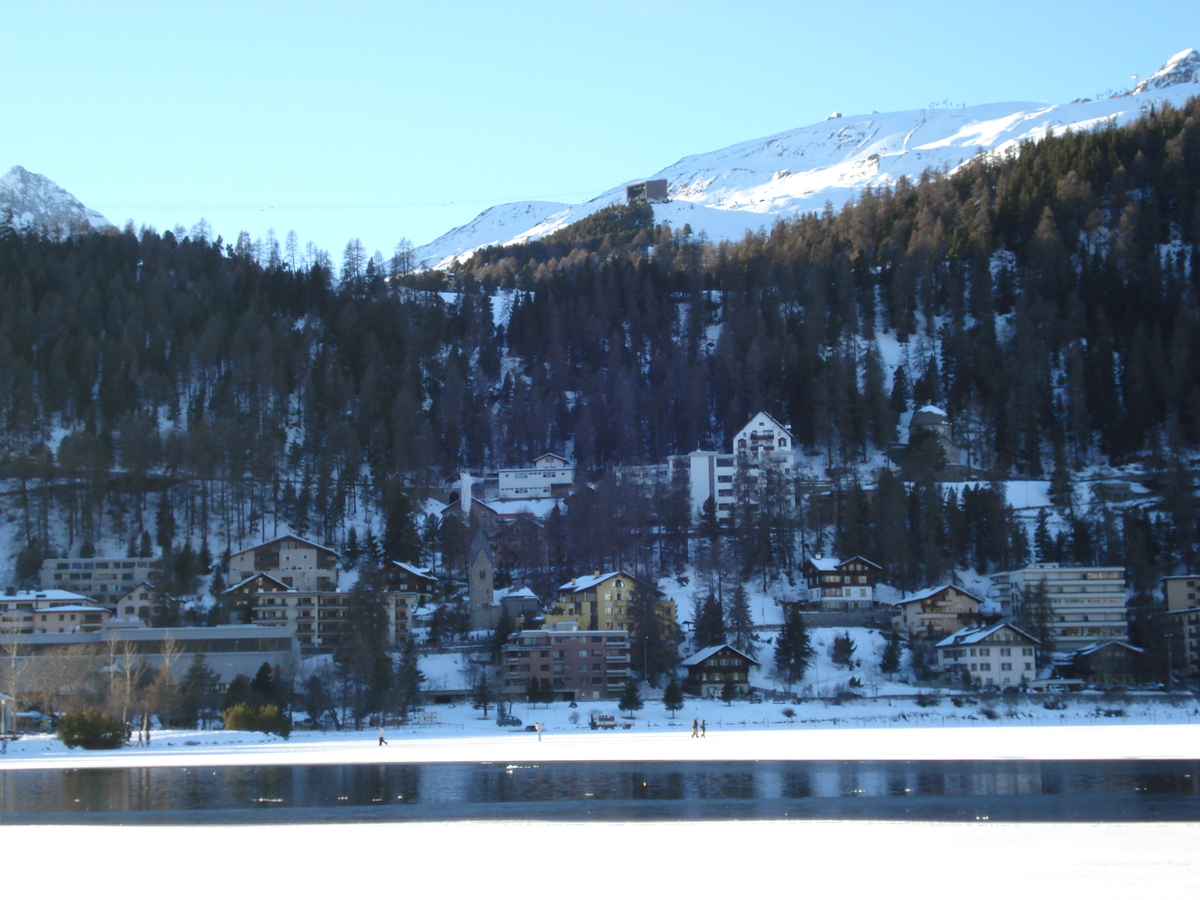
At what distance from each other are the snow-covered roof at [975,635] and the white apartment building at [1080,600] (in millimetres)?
4587

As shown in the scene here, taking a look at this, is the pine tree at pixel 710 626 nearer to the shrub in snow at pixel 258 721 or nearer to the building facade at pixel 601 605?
the building facade at pixel 601 605

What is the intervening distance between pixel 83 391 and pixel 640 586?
5506cm

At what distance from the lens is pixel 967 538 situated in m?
81.6

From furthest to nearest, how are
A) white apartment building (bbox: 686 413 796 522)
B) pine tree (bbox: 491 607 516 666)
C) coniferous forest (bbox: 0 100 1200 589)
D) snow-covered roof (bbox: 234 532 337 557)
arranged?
1. white apartment building (bbox: 686 413 796 522)
2. coniferous forest (bbox: 0 100 1200 589)
3. snow-covered roof (bbox: 234 532 337 557)
4. pine tree (bbox: 491 607 516 666)

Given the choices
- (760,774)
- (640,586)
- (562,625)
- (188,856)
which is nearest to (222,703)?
(562,625)

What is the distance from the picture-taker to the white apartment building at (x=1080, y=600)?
7231 centimetres

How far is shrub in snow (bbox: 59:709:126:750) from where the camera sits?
42.8 metres

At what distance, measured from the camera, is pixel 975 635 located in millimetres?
66812

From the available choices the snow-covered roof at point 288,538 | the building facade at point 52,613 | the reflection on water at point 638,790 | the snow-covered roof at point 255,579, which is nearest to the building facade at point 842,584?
the snow-covered roof at point 288,538

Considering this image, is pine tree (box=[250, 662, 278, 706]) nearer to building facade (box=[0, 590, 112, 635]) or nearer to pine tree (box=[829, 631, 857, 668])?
building facade (box=[0, 590, 112, 635])

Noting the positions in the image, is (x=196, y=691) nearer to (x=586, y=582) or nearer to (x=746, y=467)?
(x=586, y=582)

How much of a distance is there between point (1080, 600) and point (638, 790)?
55371 millimetres

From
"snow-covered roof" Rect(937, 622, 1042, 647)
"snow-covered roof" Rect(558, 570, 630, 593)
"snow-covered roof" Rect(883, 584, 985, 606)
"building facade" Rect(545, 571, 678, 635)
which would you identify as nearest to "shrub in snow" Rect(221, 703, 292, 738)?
"building facade" Rect(545, 571, 678, 635)

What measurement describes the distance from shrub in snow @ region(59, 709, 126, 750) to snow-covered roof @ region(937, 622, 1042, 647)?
153 feet
